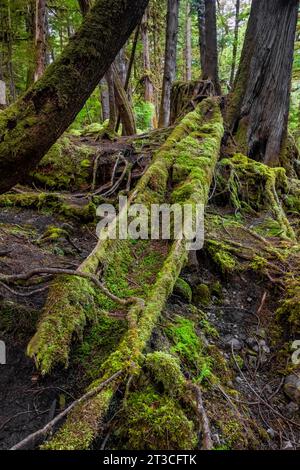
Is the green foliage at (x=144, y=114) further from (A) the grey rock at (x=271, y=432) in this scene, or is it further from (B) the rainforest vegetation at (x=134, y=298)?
(A) the grey rock at (x=271, y=432)

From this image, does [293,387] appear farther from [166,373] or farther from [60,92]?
[60,92]

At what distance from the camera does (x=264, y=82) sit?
7496 millimetres

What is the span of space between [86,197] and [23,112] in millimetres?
3170

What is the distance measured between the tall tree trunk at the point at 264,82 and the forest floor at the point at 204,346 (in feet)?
12.3

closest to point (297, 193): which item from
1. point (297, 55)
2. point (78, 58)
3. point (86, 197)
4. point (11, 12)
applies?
point (86, 197)

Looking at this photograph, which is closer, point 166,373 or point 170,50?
point 166,373

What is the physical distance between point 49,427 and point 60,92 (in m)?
2.27

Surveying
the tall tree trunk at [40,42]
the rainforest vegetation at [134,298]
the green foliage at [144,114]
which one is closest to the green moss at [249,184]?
the rainforest vegetation at [134,298]

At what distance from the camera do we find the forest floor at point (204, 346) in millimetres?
2145

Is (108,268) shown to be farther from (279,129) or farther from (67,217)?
(279,129)

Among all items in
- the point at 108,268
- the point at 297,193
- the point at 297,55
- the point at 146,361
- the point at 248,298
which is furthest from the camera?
the point at 297,55

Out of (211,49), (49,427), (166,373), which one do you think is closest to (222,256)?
(166,373)

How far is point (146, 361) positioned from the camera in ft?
7.13

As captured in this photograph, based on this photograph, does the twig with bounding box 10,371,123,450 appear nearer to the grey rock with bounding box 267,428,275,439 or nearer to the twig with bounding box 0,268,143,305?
the twig with bounding box 0,268,143,305
